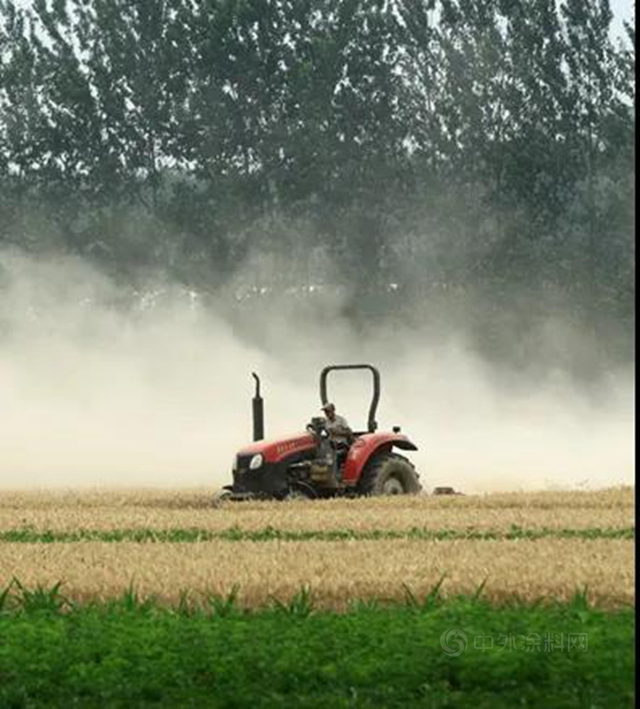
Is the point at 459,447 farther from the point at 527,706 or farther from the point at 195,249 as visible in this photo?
the point at 527,706

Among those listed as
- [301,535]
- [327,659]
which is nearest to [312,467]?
[301,535]

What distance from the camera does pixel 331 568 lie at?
17.1 meters

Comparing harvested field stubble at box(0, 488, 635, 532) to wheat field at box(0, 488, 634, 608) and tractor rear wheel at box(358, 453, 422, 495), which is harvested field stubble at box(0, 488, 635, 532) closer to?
wheat field at box(0, 488, 634, 608)

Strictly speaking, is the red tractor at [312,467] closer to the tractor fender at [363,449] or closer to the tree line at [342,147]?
the tractor fender at [363,449]

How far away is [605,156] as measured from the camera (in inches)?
2498

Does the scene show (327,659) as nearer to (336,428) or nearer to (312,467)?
(312,467)

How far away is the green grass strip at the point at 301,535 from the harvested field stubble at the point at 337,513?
1.28 feet

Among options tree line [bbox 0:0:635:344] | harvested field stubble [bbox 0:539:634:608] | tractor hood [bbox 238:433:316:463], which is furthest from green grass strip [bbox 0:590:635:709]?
tree line [bbox 0:0:635:344]

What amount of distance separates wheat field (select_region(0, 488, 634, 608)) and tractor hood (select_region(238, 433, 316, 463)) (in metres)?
0.71

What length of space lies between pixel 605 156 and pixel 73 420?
881 inches

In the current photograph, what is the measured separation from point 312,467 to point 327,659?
51.8 ft

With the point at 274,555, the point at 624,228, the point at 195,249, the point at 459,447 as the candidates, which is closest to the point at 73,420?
the point at 459,447

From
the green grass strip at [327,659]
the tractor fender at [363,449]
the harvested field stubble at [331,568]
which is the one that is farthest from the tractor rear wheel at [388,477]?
the green grass strip at [327,659]

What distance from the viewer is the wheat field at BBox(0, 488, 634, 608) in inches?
611
